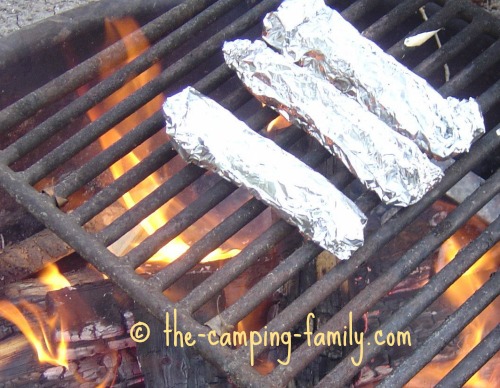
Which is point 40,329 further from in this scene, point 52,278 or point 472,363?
point 472,363

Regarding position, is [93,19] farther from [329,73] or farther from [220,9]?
[329,73]

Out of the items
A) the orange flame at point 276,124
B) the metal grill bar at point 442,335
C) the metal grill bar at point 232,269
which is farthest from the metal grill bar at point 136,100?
the metal grill bar at point 442,335

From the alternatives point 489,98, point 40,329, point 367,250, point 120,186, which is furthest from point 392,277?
point 40,329

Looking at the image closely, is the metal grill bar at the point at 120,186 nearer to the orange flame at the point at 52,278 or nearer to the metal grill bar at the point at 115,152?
the metal grill bar at the point at 115,152

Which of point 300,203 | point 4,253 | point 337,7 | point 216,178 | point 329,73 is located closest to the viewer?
point 300,203

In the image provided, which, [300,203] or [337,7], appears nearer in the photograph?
[300,203]

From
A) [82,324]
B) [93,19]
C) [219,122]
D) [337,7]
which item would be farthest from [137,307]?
[337,7]
